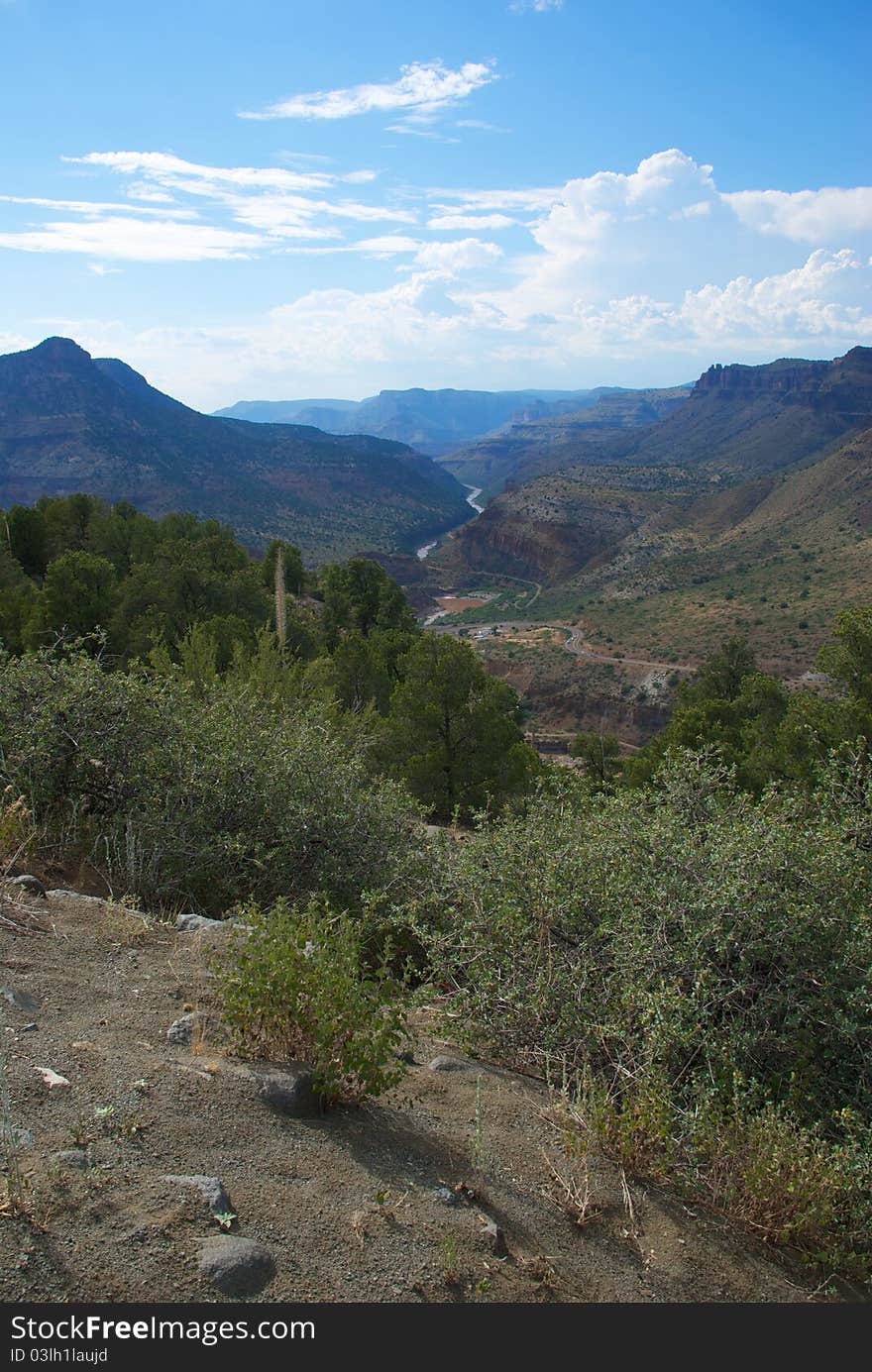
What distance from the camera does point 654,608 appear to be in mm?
69250

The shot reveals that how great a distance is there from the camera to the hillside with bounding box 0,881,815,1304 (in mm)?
2934

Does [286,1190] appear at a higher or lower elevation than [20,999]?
lower

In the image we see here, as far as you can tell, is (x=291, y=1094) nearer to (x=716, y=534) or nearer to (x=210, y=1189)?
(x=210, y=1189)

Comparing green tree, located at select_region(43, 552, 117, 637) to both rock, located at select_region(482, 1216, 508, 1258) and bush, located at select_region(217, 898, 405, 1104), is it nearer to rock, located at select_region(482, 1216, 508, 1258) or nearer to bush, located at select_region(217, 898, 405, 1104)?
bush, located at select_region(217, 898, 405, 1104)

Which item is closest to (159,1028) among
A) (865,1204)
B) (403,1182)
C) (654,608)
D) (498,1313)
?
(403,1182)

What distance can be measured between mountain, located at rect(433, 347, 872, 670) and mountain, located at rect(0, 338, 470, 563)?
1819 cm

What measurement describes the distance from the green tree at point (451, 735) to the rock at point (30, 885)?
1027 cm

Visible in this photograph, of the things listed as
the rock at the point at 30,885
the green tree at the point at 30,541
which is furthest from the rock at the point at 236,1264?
the green tree at the point at 30,541

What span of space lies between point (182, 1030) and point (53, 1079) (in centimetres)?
82

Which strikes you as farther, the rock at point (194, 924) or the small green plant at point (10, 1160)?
the rock at point (194, 924)

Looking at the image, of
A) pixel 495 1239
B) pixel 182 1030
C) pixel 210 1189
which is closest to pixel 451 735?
pixel 182 1030

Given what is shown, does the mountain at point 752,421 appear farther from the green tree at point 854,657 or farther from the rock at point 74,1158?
the rock at point 74,1158

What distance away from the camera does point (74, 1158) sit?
3.24 meters

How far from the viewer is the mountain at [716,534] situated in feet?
193
